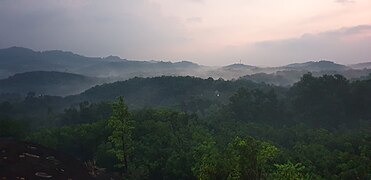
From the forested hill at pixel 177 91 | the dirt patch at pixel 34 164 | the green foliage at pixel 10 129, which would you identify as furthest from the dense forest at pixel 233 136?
the forested hill at pixel 177 91

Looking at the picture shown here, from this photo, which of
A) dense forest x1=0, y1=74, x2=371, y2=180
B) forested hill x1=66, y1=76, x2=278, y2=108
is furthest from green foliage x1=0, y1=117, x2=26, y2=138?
forested hill x1=66, y1=76, x2=278, y2=108

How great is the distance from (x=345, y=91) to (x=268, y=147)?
74147 mm

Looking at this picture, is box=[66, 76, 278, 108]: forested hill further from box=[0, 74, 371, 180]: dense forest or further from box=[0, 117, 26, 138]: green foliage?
box=[0, 117, 26, 138]: green foliage

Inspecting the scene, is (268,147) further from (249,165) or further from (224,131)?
(224,131)

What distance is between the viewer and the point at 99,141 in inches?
2363

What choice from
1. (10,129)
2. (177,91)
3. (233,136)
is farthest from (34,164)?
(177,91)

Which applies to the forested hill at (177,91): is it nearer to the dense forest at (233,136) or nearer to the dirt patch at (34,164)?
the dense forest at (233,136)

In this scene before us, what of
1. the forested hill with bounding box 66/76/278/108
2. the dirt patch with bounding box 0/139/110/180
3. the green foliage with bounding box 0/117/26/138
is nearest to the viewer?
the dirt patch with bounding box 0/139/110/180

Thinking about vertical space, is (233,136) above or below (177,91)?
below

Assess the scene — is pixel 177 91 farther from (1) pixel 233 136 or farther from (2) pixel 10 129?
(2) pixel 10 129

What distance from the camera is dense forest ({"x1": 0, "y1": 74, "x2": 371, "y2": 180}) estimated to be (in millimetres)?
24672

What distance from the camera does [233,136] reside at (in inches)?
2544

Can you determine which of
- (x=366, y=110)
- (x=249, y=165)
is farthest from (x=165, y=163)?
(x=366, y=110)

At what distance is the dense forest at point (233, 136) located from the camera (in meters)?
24.7
